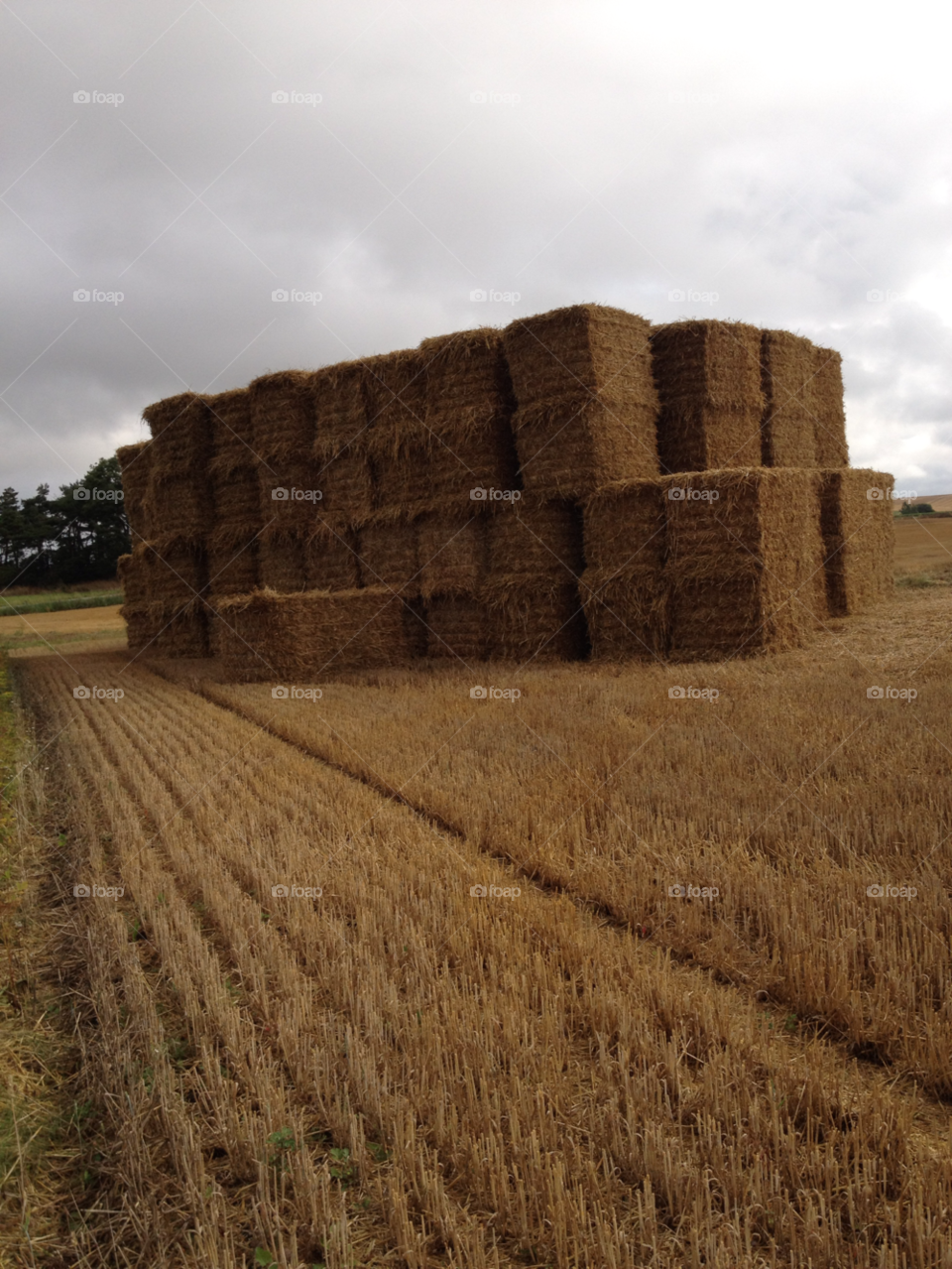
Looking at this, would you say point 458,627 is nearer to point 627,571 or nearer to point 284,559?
point 627,571

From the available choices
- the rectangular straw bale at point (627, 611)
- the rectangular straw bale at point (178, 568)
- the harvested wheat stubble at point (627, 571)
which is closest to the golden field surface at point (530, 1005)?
the rectangular straw bale at point (627, 611)

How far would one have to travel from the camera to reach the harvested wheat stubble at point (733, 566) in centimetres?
1232

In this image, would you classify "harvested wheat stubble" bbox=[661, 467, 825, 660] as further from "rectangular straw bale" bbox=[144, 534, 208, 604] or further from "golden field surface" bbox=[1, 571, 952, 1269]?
"rectangular straw bale" bbox=[144, 534, 208, 604]

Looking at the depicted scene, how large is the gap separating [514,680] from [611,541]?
290 cm

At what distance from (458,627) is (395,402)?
166 inches

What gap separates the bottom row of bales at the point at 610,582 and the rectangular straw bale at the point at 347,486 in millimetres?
695

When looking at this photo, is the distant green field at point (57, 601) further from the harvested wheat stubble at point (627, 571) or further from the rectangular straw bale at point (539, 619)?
the harvested wheat stubble at point (627, 571)

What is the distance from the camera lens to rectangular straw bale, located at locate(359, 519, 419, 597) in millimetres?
15570

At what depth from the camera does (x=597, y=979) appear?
3.77 m

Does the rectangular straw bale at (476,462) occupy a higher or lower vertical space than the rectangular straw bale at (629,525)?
higher

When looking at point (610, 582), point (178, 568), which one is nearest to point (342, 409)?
point (178, 568)

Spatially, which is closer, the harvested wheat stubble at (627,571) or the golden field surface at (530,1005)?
the golden field surface at (530,1005)

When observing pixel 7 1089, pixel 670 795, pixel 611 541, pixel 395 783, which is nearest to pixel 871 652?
pixel 611 541

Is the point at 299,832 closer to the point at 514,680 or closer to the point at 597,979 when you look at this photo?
the point at 597,979
